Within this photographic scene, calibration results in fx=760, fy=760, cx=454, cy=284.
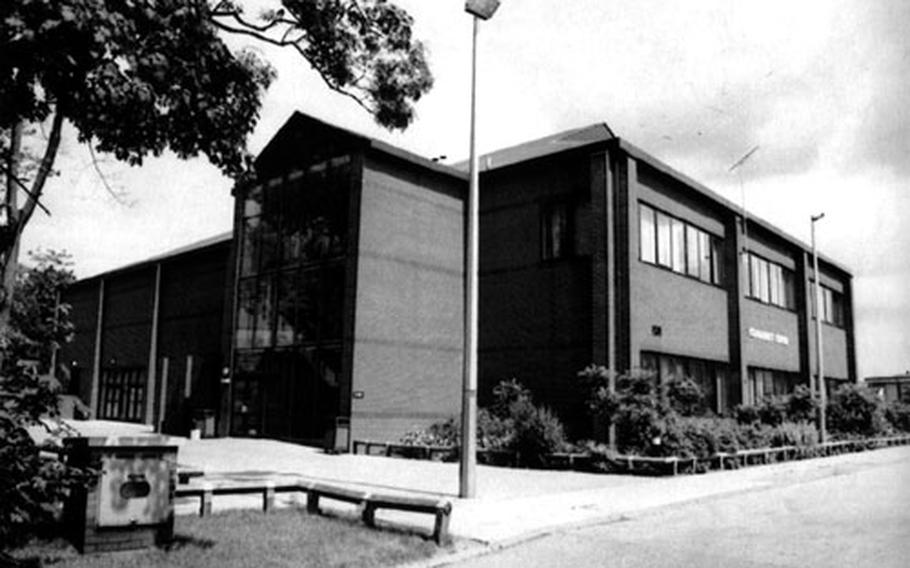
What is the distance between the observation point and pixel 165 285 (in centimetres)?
3919

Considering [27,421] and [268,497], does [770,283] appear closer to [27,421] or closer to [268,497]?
[268,497]

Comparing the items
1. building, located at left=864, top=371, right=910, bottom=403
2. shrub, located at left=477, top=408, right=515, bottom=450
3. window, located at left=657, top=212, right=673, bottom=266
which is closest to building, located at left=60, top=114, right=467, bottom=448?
shrub, located at left=477, top=408, right=515, bottom=450

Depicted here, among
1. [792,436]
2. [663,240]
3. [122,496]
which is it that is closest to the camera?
[122,496]

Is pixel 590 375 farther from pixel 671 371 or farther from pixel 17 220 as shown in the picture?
pixel 17 220

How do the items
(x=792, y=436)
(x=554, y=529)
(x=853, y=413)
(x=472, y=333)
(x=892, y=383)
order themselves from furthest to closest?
(x=892, y=383) → (x=853, y=413) → (x=792, y=436) → (x=472, y=333) → (x=554, y=529)

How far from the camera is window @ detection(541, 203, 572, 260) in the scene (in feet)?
83.5

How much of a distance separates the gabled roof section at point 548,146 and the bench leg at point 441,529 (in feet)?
56.5

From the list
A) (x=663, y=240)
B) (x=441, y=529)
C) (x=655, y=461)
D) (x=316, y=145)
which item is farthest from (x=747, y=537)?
(x=316, y=145)

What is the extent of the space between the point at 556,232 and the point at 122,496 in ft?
63.5

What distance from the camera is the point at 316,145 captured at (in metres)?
27.9

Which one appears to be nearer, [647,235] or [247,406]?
[647,235]

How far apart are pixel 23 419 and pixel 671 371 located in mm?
22621

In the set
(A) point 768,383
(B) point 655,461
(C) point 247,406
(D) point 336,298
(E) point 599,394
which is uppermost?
(D) point 336,298

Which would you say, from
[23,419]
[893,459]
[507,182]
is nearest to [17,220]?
[23,419]
